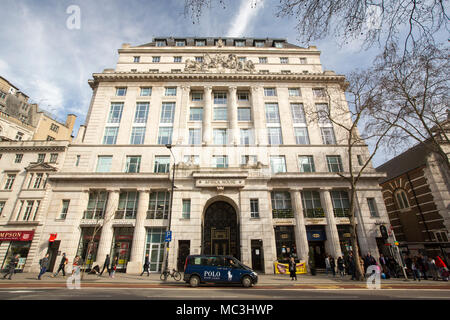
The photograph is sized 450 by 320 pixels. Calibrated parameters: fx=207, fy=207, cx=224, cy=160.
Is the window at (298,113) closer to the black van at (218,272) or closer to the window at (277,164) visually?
the window at (277,164)

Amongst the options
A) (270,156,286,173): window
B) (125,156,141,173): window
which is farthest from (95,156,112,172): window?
(270,156,286,173): window

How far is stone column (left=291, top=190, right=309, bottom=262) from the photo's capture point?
2223 centimetres

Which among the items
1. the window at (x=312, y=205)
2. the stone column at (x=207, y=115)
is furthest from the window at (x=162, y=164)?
the window at (x=312, y=205)

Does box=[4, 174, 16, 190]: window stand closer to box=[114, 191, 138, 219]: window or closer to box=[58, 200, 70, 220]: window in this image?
box=[58, 200, 70, 220]: window

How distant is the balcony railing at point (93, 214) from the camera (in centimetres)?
→ 2356

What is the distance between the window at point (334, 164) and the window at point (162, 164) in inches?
805

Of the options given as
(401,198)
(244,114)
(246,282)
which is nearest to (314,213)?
(246,282)

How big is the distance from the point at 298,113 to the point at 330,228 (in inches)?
630

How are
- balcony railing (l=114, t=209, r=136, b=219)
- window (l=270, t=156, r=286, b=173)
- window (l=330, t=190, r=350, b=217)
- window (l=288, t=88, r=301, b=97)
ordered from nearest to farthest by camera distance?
1. balcony railing (l=114, t=209, r=136, b=219)
2. window (l=330, t=190, r=350, b=217)
3. window (l=270, t=156, r=286, b=173)
4. window (l=288, t=88, r=301, b=97)

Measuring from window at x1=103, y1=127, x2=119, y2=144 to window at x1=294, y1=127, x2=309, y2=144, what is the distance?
24.6 meters
